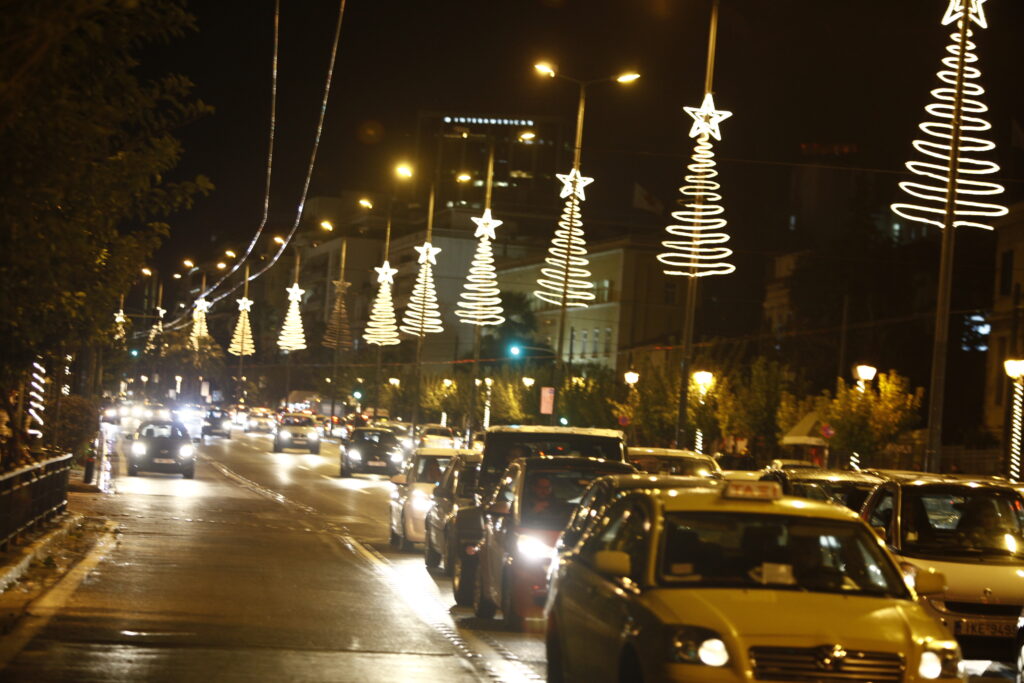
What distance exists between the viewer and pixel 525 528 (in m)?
14.5

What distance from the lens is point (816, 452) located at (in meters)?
49.0

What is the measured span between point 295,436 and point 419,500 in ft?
158

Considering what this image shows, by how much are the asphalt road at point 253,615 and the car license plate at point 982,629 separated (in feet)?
2.87

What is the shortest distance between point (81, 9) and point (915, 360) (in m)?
65.7

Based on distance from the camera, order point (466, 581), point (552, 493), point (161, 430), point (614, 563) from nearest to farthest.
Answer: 1. point (614, 563)
2. point (552, 493)
3. point (466, 581)
4. point (161, 430)

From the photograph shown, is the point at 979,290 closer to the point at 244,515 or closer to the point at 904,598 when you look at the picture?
the point at 244,515

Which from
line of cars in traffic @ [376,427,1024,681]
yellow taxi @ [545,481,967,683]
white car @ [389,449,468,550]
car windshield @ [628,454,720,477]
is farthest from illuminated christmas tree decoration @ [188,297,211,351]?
yellow taxi @ [545,481,967,683]

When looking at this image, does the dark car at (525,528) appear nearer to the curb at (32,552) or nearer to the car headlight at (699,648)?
the curb at (32,552)

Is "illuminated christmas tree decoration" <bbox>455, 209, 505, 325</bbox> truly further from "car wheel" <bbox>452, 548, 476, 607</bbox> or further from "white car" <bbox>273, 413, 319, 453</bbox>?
"car wheel" <bbox>452, 548, 476, 607</bbox>

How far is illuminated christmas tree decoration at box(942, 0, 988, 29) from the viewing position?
27.4 m

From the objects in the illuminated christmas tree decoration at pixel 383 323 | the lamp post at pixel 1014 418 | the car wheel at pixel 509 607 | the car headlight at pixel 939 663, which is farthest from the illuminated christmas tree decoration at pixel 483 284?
the car headlight at pixel 939 663

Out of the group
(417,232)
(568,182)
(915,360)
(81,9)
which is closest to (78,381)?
(568,182)

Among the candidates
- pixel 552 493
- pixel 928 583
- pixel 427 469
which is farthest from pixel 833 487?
pixel 427 469

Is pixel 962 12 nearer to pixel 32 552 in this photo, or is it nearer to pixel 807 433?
pixel 32 552
